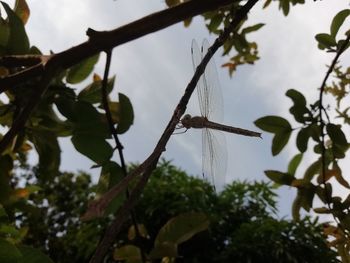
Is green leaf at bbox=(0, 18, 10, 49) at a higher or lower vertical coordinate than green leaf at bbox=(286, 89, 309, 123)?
lower

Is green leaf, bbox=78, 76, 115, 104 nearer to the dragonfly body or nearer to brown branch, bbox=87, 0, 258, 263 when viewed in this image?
the dragonfly body

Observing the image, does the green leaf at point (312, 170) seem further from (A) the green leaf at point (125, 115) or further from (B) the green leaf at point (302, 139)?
(A) the green leaf at point (125, 115)

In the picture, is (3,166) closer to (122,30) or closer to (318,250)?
(122,30)

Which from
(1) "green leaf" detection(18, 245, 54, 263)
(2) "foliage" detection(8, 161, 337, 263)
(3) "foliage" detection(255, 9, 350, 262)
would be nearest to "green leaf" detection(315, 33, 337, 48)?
(3) "foliage" detection(255, 9, 350, 262)

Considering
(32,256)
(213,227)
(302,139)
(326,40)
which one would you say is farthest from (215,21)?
(213,227)

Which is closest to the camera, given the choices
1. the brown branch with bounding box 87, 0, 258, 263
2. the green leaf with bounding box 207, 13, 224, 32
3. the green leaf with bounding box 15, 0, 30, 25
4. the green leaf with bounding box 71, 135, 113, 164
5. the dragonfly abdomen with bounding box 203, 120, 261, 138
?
the brown branch with bounding box 87, 0, 258, 263

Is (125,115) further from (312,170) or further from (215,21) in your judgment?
(215,21)
